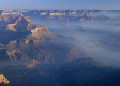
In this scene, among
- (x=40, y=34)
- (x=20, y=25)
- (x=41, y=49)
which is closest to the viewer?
(x=41, y=49)

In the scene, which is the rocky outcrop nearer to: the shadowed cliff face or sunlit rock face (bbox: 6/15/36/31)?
the shadowed cliff face

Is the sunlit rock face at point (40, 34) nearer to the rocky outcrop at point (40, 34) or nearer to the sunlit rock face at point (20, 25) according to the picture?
the rocky outcrop at point (40, 34)

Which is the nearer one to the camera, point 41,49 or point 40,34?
point 41,49

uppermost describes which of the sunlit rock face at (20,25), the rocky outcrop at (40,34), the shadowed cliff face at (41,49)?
the sunlit rock face at (20,25)

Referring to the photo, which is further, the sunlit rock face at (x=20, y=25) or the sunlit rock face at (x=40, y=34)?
the sunlit rock face at (x=20, y=25)

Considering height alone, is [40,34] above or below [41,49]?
above

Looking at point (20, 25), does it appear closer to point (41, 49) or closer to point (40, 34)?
point (40, 34)

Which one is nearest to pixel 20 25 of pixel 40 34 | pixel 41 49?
pixel 40 34

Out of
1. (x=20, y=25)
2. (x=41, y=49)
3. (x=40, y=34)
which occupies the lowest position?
(x=41, y=49)

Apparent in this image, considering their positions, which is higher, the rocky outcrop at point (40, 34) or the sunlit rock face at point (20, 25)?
the sunlit rock face at point (20, 25)

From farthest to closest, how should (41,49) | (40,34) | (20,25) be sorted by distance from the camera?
(20,25), (40,34), (41,49)

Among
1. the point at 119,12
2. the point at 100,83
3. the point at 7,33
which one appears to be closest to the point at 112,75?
the point at 100,83

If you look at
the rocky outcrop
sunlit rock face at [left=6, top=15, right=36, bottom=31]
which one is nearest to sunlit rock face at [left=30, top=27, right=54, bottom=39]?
the rocky outcrop

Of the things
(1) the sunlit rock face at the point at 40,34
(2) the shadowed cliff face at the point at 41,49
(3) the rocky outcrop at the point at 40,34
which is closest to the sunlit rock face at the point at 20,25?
(1) the sunlit rock face at the point at 40,34
